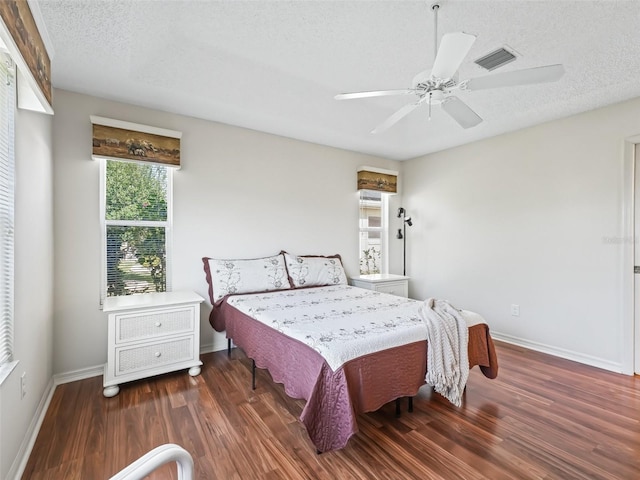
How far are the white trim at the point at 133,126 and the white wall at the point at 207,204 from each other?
0.51 feet

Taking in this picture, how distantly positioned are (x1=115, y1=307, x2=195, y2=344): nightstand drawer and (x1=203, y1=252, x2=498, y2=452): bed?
1.31ft

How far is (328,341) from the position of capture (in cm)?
181

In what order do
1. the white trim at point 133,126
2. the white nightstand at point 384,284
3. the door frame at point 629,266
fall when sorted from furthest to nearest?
1. the white nightstand at point 384,284
2. the door frame at point 629,266
3. the white trim at point 133,126

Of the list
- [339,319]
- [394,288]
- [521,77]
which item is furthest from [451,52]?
[394,288]

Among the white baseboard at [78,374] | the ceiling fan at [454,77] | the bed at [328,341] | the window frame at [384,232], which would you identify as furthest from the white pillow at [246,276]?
the ceiling fan at [454,77]

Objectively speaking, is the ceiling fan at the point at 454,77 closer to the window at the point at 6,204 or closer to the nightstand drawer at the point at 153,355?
A: the window at the point at 6,204

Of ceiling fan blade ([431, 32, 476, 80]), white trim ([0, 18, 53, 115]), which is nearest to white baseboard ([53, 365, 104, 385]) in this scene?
white trim ([0, 18, 53, 115])

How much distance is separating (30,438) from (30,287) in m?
0.87

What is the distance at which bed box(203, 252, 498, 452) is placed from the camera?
1685 mm

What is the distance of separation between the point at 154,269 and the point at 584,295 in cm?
424

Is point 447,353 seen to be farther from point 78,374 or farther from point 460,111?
point 78,374

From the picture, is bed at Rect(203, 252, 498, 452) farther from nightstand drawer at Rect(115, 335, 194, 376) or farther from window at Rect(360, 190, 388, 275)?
window at Rect(360, 190, 388, 275)

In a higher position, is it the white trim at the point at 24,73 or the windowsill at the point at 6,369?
the white trim at the point at 24,73

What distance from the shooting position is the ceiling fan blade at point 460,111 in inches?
77.7
